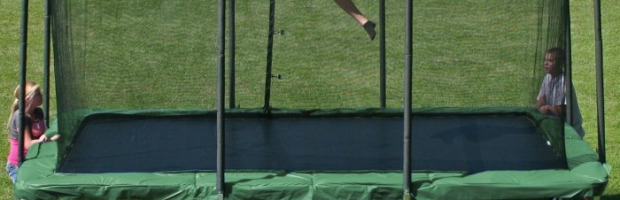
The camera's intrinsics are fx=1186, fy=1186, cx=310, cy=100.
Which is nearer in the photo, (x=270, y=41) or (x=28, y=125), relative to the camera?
(x=28, y=125)

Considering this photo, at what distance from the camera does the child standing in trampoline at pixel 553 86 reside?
24.7ft

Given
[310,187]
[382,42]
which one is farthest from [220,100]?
[382,42]

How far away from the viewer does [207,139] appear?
8250 mm

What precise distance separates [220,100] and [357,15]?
1.36m

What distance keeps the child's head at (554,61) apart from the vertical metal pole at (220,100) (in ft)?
7.16

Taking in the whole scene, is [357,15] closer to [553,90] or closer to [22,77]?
[553,90]

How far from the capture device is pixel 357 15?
777 cm

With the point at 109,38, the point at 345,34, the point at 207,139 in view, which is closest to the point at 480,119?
the point at 345,34

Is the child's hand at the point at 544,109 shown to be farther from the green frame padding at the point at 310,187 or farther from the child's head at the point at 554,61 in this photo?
the green frame padding at the point at 310,187

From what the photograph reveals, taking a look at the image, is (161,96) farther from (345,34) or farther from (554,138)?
(554,138)

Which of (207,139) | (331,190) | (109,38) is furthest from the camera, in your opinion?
(207,139)

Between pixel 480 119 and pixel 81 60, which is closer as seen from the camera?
pixel 81 60

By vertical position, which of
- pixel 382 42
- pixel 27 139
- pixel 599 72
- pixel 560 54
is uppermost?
pixel 382 42

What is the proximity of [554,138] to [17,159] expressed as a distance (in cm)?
351
